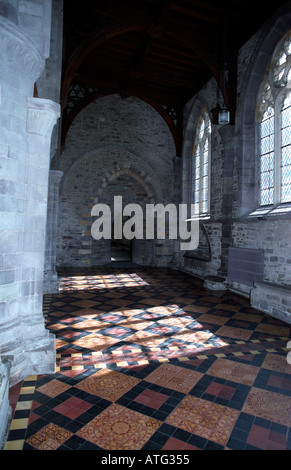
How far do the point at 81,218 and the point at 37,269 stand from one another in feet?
25.2

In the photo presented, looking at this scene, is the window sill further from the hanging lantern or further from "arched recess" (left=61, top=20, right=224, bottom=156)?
"arched recess" (left=61, top=20, right=224, bottom=156)

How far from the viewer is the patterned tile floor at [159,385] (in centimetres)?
192

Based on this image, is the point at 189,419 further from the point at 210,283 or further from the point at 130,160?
the point at 130,160

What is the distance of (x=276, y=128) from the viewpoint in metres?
5.98

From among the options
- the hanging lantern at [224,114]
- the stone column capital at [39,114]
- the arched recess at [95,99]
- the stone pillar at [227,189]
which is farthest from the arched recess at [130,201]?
the stone column capital at [39,114]

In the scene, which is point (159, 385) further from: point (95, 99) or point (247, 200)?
point (95, 99)

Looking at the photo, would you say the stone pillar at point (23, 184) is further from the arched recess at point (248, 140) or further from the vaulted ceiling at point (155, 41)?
the arched recess at point (248, 140)

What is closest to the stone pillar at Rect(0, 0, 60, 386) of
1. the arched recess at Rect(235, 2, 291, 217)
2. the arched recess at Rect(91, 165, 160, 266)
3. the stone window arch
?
the arched recess at Rect(235, 2, 291, 217)

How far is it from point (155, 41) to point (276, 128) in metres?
4.11

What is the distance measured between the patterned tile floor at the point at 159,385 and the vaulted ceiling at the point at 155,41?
474cm

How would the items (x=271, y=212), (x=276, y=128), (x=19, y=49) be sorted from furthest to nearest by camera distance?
(x=276, y=128), (x=271, y=212), (x=19, y=49)

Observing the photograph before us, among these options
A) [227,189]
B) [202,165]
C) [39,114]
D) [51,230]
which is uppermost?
[202,165]

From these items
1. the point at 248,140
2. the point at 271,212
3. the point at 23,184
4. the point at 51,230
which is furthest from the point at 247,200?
the point at 23,184

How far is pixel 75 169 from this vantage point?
10.2 m
